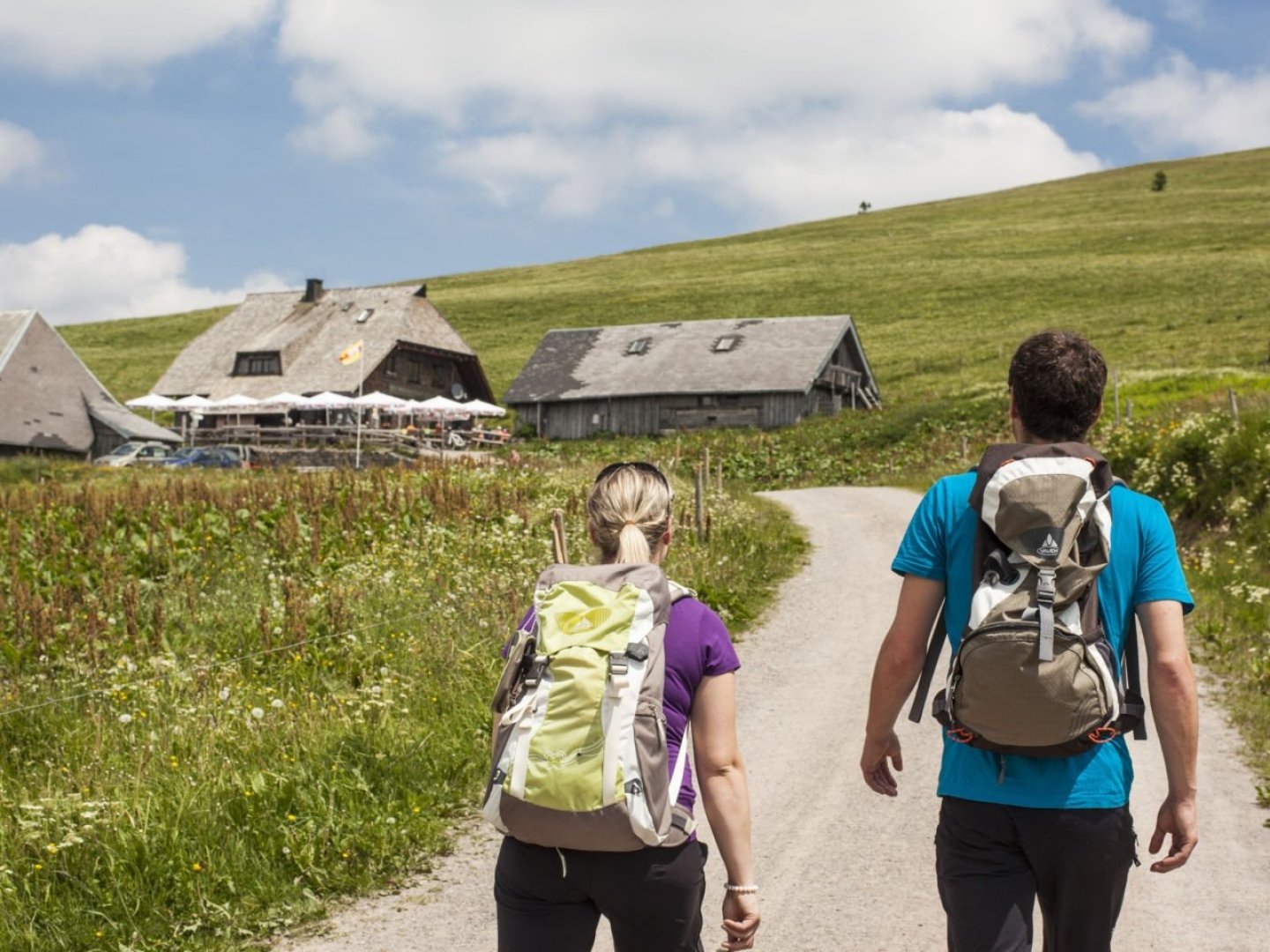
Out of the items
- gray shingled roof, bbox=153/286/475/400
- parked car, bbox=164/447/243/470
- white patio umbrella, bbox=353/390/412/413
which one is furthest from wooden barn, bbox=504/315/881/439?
parked car, bbox=164/447/243/470

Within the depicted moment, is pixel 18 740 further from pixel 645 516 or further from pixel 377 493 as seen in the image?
pixel 377 493

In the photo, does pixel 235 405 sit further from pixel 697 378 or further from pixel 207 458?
pixel 697 378

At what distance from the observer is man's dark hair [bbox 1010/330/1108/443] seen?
3.44 metres

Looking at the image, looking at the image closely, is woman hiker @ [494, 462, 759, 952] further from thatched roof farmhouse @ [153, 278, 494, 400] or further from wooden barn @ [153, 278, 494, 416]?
thatched roof farmhouse @ [153, 278, 494, 400]

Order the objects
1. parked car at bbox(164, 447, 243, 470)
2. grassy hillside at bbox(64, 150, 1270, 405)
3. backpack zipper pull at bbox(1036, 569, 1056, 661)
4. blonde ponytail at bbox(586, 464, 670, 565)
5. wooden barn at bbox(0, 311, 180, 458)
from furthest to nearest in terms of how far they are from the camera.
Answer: grassy hillside at bbox(64, 150, 1270, 405) < wooden barn at bbox(0, 311, 180, 458) < parked car at bbox(164, 447, 243, 470) < blonde ponytail at bbox(586, 464, 670, 565) < backpack zipper pull at bbox(1036, 569, 1056, 661)

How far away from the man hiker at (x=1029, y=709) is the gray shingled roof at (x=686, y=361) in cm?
5139

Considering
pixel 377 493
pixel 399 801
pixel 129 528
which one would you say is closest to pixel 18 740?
pixel 399 801

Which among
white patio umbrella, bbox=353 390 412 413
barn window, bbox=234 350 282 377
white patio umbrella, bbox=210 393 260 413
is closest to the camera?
white patio umbrella, bbox=353 390 412 413

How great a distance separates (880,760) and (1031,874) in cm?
55

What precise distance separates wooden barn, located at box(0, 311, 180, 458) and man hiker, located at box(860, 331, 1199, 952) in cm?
5258

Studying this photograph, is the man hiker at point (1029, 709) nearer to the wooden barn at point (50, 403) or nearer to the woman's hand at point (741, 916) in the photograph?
the woman's hand at point (741, 916)

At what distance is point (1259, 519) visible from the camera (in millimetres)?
16047

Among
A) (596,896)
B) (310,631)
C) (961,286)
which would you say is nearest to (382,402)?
(310,631)

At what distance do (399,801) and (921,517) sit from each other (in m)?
4.39
